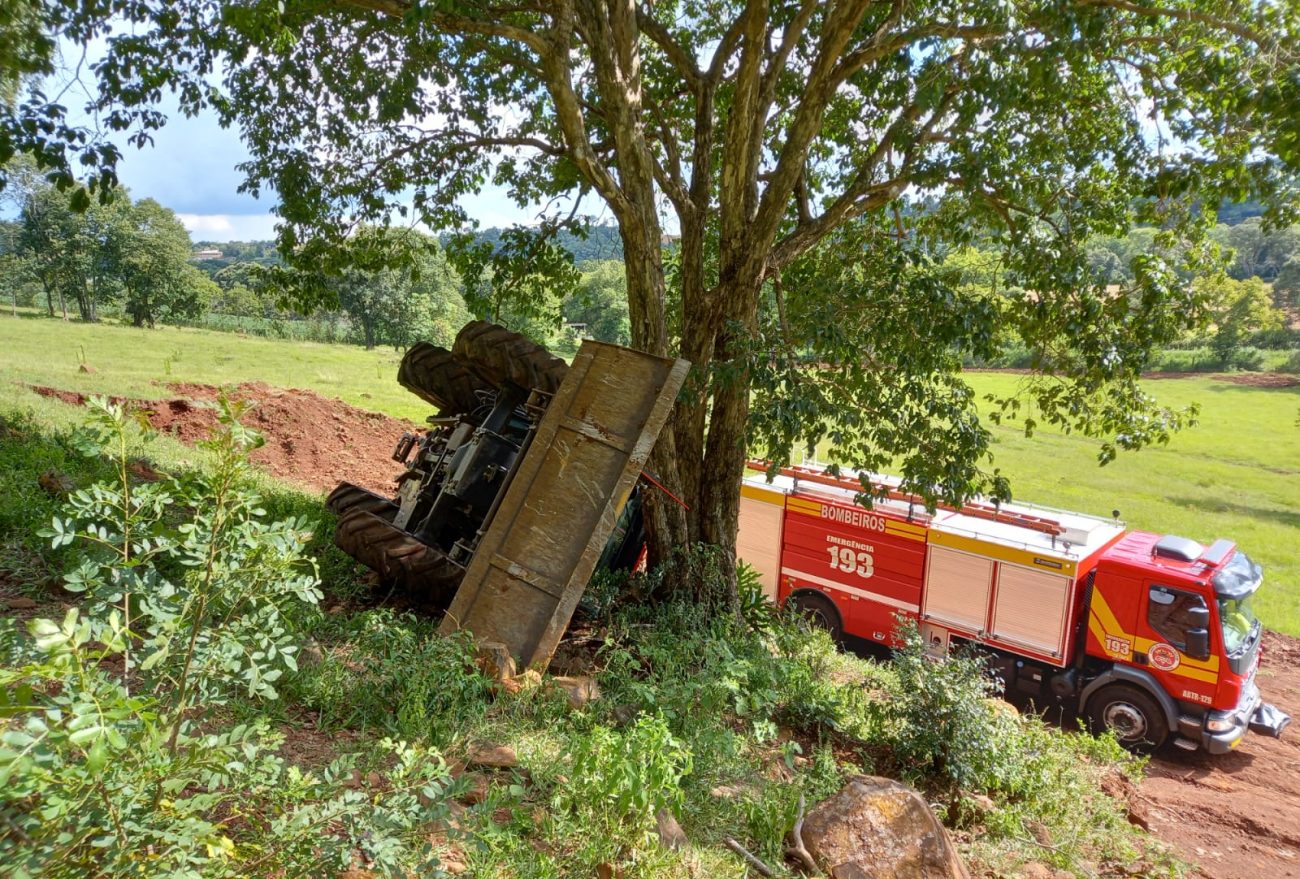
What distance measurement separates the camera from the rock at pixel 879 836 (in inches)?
138

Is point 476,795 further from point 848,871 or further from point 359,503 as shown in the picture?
point 359,503

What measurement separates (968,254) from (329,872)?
8.78 meters

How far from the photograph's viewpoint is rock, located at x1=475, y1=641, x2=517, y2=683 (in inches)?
173

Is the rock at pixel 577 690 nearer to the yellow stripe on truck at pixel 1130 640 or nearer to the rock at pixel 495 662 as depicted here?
the rock at pixel 495 662

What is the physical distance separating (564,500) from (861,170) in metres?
4.30

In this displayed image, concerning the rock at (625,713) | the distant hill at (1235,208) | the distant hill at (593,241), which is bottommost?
the rock at (625,713)

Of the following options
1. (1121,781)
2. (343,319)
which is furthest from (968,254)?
(343,319)

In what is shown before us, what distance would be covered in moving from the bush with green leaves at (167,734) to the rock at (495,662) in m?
1.70

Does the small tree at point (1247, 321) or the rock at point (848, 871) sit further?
the small tree at point (1247, 321)

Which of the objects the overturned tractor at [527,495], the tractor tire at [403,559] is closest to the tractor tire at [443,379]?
the overturned tractor at [527,495]

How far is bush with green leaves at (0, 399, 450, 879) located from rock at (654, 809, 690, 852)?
100 cm

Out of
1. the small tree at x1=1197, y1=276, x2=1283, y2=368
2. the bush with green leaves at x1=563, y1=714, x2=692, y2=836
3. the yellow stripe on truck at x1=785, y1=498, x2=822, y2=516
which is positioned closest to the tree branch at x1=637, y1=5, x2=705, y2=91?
the yellow stripe on truck at x1=785, y1=498, x2=822, y2=516

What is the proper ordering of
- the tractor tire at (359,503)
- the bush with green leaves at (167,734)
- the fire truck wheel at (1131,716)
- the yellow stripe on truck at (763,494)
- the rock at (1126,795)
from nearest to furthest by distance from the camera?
the bush with green leaves at (167,734)
the rock at (1126,795)
the tractor tire at (359,503)
the fire truck wheel at (1131,716)
the yellow stripe on truck at (763,494)

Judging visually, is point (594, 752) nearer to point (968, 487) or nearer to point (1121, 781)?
point (968, 487)
